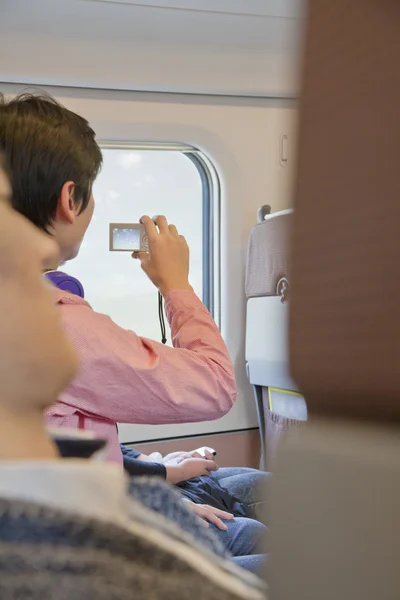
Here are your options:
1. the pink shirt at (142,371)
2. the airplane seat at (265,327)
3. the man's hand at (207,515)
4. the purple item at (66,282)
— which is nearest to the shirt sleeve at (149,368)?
the pink shirt at (142,371)

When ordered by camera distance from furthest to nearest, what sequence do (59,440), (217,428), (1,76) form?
(217,428) → (1,76) → (59,440)

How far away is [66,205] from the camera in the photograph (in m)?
0.97

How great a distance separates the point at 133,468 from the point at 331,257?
1171 mm

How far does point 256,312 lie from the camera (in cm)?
204

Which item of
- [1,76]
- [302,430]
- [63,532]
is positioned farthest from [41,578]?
[1,76]

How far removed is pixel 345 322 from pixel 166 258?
2.44 ft

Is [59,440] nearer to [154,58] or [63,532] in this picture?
[63,532]

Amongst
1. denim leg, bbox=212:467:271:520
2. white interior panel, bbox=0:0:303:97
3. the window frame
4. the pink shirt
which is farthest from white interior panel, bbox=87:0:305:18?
denim leg, bbox=212:467:271:520

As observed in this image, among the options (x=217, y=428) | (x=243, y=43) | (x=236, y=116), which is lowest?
(x=217, y=428)

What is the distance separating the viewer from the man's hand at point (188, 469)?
150 cm

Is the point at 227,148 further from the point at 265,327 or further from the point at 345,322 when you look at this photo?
the point at 345,322

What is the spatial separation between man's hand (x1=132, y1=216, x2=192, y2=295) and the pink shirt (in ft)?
0.07

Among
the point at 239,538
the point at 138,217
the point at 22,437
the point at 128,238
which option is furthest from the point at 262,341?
the point at 22,437

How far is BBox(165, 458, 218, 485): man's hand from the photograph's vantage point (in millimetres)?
1501
